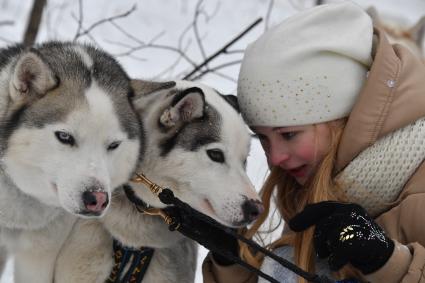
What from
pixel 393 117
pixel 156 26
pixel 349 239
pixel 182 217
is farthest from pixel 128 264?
pixel 156 26

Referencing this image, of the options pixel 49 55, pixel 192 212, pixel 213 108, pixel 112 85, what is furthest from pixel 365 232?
pixel 49 55

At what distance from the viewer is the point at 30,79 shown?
66.4 inches

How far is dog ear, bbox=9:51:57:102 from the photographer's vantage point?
1643mm

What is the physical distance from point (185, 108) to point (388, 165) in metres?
0.60

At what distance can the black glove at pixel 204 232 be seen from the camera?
1.77 m

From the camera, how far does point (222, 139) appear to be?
1.86m

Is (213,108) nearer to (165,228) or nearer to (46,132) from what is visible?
(165,228)

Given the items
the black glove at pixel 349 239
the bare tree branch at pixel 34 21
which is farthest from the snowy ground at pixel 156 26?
the black glove at pixel 349 239

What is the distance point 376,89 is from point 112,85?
0.74 m

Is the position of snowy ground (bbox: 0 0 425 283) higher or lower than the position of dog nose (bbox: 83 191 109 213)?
lower

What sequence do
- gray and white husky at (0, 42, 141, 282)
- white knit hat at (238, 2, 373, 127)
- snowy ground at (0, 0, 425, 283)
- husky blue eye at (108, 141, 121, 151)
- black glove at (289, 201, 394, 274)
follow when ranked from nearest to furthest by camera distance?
black glove at (289, 201, 394, 274), gray and white husky at (0, 42, 141, 282), husky blue eye at (108, 141, 121, 151), white knit hat at (238, 2, 373, 127), snowy ground at (0, 0, 425, 283)

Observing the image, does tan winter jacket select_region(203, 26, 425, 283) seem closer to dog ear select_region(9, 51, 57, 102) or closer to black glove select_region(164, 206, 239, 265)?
black glove select_region(164, 206, 239, 265)

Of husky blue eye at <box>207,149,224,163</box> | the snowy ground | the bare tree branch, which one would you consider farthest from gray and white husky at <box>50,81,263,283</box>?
the snowy ground

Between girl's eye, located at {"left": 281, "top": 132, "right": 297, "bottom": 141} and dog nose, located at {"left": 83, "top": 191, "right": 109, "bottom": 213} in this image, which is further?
girl's eye, located at {"left": 281, "top": 132, "right": 297, "bottom": 141}
